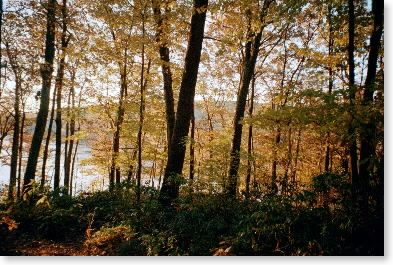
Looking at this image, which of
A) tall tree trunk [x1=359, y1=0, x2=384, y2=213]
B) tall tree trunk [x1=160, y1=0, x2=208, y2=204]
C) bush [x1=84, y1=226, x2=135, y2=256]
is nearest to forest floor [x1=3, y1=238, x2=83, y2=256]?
bush [x1=84, y1=226, x2=135, y2=256]

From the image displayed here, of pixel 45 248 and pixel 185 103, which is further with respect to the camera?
pixel 185 103

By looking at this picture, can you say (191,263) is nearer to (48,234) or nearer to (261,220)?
(261,220)

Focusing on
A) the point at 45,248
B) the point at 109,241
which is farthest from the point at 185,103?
the point at 45,248

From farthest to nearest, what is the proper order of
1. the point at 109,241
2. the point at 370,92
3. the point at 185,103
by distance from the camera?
the point at 185,103 → the point at 109,241 → the point at 370,92

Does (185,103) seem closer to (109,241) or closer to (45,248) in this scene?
(109,241)

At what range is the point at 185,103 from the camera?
695cm

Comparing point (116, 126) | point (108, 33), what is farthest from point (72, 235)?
point (108, 33)

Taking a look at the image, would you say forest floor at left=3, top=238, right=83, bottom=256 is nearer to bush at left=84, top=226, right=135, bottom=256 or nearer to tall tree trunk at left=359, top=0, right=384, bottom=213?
bush at left=84, top=226, right=135, bottom=256

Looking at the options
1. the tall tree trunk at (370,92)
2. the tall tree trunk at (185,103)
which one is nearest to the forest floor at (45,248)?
the tall tree trunk at (185,103)

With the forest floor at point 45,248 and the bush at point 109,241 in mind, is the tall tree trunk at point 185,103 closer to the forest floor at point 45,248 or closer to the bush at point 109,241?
the bush at point 109,241

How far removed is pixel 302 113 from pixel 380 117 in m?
1.19

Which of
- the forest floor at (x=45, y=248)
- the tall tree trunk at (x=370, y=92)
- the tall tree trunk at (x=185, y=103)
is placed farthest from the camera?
the tall tree trunk at (x=185, y=103)

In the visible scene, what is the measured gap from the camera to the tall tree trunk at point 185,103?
673 centimetres

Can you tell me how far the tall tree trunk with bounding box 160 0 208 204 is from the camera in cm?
673
